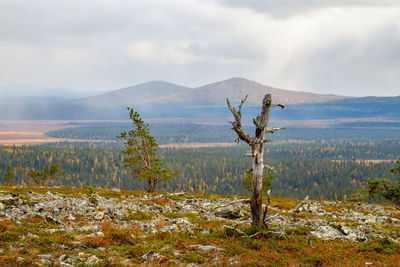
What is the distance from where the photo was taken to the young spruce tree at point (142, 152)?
55.3 m

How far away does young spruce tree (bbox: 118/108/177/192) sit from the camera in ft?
181

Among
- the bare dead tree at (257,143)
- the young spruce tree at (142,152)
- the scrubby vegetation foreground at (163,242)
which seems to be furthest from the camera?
the young spruce tree at (142,152)

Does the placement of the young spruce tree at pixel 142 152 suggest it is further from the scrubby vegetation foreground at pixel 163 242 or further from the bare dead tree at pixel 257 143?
the bare dead tree at pixel 257 143

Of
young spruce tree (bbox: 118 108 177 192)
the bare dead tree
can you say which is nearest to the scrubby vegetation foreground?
the bare dead tree

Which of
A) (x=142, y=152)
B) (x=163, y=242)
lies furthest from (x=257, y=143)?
(x=142, y=152)

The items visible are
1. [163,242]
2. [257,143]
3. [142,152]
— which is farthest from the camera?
[142,152]

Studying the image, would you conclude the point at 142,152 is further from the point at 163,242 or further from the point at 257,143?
the point at 257,143

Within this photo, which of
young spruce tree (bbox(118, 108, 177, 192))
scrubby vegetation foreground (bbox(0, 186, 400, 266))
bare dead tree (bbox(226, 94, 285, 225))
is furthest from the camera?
young spruce tree (bbox(118, 108, 177, 192))

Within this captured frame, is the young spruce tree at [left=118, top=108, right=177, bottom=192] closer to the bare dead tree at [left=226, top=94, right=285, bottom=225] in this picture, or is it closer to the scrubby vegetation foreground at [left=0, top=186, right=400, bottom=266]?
the scrubby vegetation foreground at [left=0, top=186, right=400, bottom=266]

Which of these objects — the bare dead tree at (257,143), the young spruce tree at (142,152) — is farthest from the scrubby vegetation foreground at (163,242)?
the young spruce tree at (142,152)

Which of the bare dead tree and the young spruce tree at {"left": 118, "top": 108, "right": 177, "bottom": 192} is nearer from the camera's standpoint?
the bare dead tree

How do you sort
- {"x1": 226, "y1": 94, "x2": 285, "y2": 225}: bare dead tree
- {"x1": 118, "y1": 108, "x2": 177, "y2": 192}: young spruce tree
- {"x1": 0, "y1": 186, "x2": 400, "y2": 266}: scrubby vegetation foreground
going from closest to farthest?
{"x1": 0, "y1": 186, "x2": 400, "y2": 266}: scrubby vegetation foreground
{"x1": 226, "y1": 94, "x2": 285, "y2": 225}: bare dead tree
{"x1": 118, "y1": 108, "x2": 177, "y2": 192}: young spruce tree

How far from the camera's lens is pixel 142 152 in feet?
190

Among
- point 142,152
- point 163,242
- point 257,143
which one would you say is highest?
point 257,143
